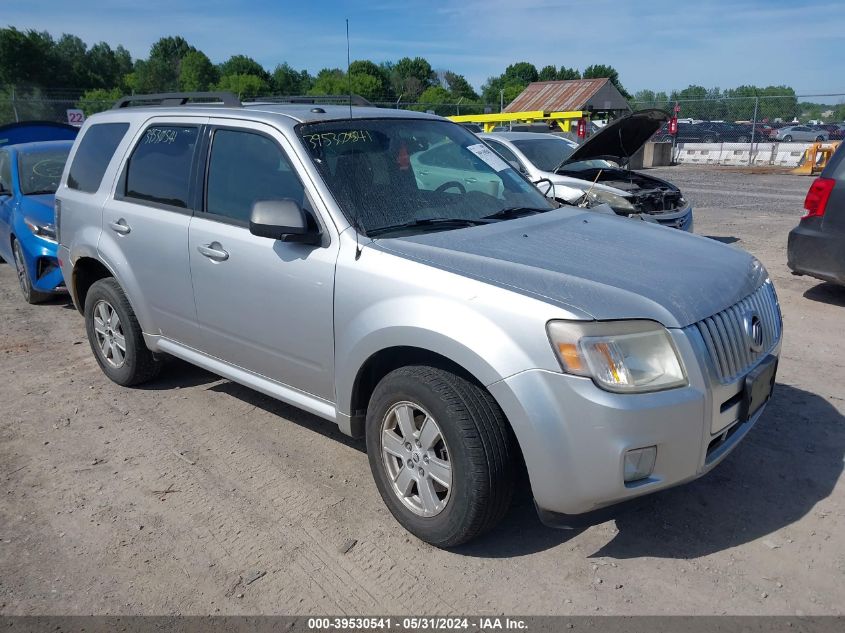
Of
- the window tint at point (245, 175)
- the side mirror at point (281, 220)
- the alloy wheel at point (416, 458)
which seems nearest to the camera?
the alloy wheel at point (416, 458)

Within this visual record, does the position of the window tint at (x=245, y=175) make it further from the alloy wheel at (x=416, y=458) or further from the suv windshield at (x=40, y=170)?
the suv windshield at (x=40, y=170)

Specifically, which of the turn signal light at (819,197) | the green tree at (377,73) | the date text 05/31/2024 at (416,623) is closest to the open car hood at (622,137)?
the turn signal light at (819,197)

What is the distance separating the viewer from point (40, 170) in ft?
25.6

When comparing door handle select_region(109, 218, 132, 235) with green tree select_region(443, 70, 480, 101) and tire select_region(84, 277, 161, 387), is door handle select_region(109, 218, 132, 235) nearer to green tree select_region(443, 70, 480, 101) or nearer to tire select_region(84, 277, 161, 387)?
tire select_region(84, 277, 161, 387)

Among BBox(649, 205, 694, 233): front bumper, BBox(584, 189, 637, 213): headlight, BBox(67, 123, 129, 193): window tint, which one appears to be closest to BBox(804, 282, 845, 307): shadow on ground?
BBox(649, 205, 694, 233): front bumper

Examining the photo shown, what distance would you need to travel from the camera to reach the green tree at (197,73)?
65.6 metres

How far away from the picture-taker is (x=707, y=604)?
106 inches

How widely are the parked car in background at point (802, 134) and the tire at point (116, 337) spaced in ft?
114

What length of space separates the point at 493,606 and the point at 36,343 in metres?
5.16

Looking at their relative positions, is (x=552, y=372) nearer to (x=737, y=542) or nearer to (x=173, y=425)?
(x=737, y=542)

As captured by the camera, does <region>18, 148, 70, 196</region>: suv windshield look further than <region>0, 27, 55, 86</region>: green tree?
No

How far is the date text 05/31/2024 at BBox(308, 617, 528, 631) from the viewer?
263 centimetres

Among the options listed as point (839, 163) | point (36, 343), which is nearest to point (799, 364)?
point (839, 163)

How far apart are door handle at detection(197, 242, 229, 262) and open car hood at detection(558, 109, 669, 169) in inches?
209
